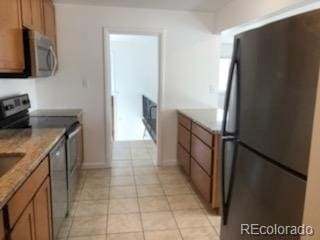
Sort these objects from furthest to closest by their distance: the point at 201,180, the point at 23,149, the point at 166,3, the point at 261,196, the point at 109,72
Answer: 1. the point at 109,72
2. the point at 166,3
3. the point at 201,180
4. the point at 23,149
5. the point at 261,196

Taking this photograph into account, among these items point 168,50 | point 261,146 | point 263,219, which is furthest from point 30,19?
point 263,219

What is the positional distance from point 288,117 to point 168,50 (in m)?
2.93

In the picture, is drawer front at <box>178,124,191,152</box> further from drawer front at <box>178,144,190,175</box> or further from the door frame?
the door frame

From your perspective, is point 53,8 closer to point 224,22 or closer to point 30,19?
point 30,19

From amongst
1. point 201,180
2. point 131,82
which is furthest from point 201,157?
point 131,82

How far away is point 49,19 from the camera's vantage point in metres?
3.22

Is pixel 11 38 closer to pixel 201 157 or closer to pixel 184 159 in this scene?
pixel 201 157

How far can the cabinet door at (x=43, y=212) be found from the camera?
1629 mm

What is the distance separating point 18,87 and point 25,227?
6.74ft

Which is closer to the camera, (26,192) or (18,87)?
(26,192)

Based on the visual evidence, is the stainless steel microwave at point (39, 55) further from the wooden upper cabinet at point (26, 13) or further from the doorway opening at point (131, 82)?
the doorway opening at point (131, 82)

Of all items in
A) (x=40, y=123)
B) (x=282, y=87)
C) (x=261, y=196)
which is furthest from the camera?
(x=40, y=123)

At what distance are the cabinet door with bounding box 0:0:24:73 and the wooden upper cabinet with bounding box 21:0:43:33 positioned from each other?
0.12 metres

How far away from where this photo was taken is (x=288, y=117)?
3.69 ft
